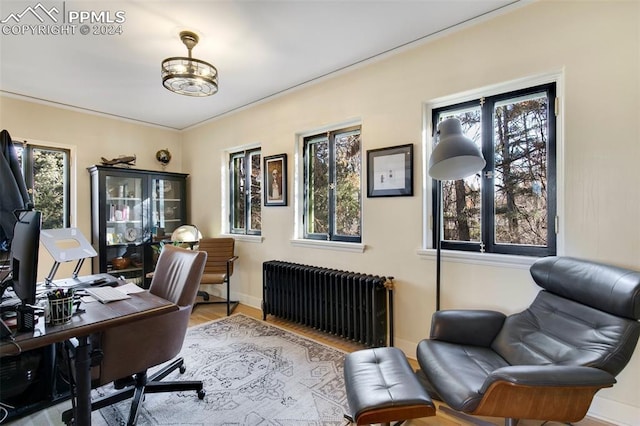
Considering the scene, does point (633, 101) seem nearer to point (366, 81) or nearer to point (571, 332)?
point (571, 332)

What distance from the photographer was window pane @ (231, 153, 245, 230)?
14.4ft

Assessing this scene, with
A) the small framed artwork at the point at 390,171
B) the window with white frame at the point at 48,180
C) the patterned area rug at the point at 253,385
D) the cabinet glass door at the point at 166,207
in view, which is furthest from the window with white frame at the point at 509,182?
the window with white frame at the point at 48,180

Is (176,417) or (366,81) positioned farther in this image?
(366,81)

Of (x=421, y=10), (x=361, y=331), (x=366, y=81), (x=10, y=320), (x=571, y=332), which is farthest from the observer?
(x=366, y=81)

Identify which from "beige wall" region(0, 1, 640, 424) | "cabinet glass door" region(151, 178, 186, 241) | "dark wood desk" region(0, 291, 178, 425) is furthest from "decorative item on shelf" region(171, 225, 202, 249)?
"dark wood desk" region(0, 291, 178, 425)

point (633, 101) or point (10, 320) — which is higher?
point (633, 101)

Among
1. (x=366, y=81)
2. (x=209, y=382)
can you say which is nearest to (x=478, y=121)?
(x=366, y=81)

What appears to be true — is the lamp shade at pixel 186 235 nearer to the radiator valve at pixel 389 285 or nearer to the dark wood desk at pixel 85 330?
the dark wood desk at pixel 85 330

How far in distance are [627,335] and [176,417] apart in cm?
249

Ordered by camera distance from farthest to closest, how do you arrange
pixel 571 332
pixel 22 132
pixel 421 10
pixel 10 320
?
1. pixel 22 132
2. pixel 421 10
3. pixel 571 332
4. pixel 10 320

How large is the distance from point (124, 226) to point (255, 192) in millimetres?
1996

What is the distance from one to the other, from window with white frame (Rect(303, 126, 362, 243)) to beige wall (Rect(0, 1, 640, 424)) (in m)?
0.18

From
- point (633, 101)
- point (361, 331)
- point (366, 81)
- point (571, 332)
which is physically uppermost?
point (366, 81)

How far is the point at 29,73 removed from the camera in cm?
299
